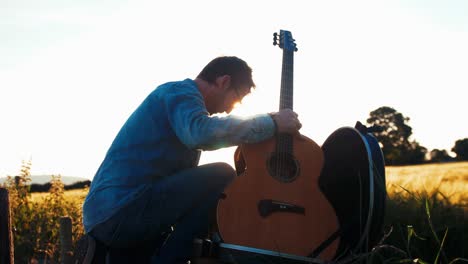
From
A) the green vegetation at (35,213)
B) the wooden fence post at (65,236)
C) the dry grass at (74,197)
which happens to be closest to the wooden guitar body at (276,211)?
the wooden fence post at (65,236)

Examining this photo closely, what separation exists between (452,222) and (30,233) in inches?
195

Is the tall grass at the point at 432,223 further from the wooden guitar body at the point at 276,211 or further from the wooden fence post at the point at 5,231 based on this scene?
the wooden fence post at the point at 5,231

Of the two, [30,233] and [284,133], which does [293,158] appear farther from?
[30,233]

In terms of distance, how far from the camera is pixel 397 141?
3316 cm

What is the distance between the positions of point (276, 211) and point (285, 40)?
4.68ft

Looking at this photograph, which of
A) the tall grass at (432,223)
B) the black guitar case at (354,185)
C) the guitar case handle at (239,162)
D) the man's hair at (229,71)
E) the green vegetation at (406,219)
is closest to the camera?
the green vegetation at (406,219)

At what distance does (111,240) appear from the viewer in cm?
277

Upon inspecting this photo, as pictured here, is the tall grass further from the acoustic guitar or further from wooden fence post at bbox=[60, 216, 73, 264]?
wooden fence post at bbox=[60, 216, 73, 264]

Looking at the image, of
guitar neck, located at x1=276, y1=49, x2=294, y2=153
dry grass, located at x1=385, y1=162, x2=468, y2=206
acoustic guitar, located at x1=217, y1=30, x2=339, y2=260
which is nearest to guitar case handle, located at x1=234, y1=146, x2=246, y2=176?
acoustic guitar, located at x1=217, y1=30, x2=339, y2=260

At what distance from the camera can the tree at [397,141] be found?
23734 mm

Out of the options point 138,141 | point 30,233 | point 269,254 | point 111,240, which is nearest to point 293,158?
point 269,254

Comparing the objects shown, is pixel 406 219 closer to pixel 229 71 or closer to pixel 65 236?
pixel 229 71

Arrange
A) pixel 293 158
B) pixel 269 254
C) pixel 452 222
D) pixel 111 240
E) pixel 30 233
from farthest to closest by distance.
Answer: pixel 30 233
pixel 452 222
pixel 293 158
pixel 269 254
pixel 111 240

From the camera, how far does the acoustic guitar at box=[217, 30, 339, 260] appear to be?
301 cm
